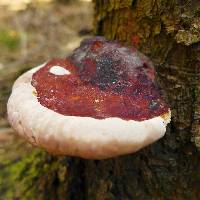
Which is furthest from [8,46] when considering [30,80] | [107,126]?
[107,126]

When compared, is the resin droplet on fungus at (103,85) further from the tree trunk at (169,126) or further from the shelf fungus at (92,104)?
the tree trunk at (169,126)

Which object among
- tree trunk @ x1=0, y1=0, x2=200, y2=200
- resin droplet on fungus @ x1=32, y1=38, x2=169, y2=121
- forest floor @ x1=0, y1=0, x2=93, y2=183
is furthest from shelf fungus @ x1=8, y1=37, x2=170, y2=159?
forest floor @ x1=0, y1=0, x2=93, y2=183

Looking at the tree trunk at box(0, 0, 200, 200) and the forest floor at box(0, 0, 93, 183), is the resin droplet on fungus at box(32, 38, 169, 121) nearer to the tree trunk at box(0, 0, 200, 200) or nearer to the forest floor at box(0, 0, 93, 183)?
the tree trunk at box(0, 0, 200, 200)

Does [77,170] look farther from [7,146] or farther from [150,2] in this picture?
[150,2]

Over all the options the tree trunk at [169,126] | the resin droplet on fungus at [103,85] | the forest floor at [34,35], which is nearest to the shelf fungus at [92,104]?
the resin droplet on fungus at [103,85]

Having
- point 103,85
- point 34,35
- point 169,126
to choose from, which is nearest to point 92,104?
point 103,85
